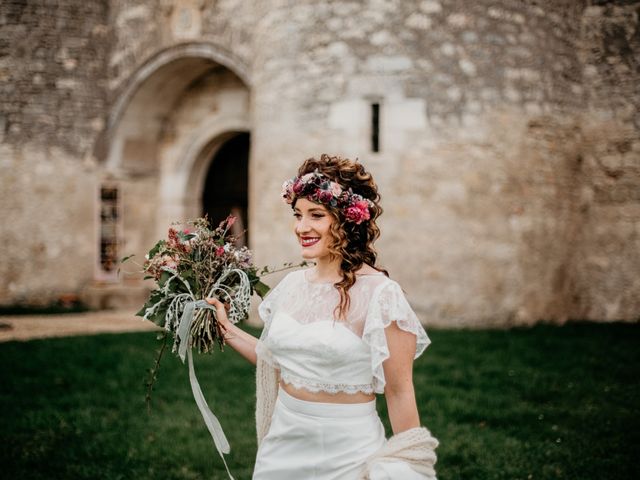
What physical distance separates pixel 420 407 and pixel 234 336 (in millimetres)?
2666

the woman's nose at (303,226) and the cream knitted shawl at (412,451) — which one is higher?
the woman's nose at (303,226)

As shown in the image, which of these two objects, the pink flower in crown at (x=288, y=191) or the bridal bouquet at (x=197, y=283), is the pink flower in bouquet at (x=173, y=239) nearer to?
the bridal bouquet at (x=197, y=283)

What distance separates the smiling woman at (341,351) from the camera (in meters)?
2.04

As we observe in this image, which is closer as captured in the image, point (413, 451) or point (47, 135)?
point (413, 451)

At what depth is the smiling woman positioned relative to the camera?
2035mm

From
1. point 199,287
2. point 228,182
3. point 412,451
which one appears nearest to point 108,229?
point 228,182

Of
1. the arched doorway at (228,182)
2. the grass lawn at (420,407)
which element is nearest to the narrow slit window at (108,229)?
the arched doorway at (228,182)

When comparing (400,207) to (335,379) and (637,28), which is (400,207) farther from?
(335,379)

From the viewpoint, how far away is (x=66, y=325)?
8.40m

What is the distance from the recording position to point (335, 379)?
2.13m

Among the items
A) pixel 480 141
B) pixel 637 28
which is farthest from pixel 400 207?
pixel 637 28

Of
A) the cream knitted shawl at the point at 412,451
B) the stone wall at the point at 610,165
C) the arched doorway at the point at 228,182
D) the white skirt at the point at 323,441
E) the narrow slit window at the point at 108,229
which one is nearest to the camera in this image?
the cream knitted shawl at the point at 412,451

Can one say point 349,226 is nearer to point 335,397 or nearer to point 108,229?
point 335,397

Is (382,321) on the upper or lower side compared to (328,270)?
lower
